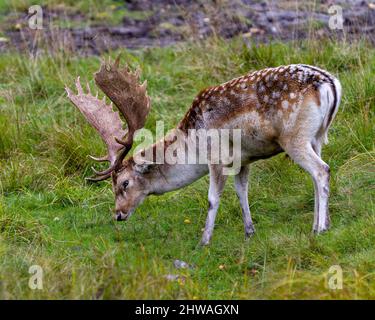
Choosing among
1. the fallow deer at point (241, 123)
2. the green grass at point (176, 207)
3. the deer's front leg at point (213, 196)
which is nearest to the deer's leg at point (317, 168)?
the fallow deer at point (241, 123)

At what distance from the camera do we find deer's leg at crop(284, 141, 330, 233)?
7613 millimetres

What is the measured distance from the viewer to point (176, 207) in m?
9.09

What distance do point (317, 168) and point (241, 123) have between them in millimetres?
723

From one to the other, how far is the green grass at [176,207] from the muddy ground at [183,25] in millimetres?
730

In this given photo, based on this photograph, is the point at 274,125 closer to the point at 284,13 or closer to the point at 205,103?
the point at 205,103

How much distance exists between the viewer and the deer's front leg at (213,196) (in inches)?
319
